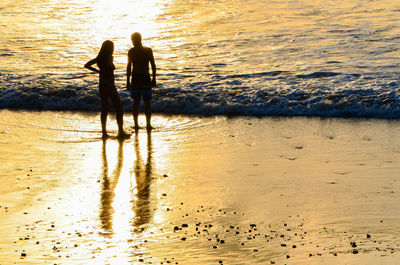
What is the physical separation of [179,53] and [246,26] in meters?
4.54

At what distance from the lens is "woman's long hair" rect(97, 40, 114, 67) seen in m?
9.86

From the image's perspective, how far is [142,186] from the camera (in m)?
7.50

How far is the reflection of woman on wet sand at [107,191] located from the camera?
Answer: 6219 millimetres

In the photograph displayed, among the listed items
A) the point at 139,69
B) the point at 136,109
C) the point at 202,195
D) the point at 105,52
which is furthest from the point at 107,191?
the point at 136,109

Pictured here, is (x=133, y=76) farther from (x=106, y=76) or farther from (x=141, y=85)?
(x=106, y=76)

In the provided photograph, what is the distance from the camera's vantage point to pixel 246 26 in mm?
22297

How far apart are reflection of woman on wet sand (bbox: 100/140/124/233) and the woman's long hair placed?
149 centimetres

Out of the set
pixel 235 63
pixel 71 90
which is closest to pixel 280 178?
pixel 71 90

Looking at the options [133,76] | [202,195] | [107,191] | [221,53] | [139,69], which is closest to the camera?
[202,195]

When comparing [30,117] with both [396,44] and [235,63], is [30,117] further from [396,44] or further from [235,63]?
[396,44]

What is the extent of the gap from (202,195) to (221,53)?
459 inches

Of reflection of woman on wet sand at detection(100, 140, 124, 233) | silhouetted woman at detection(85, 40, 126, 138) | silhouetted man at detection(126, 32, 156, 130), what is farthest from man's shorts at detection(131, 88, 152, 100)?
reflection of woman on wet sand at detection(100, 140, 124, 233)

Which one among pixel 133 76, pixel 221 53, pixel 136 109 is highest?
pixel 221 53

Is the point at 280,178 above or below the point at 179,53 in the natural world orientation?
below
